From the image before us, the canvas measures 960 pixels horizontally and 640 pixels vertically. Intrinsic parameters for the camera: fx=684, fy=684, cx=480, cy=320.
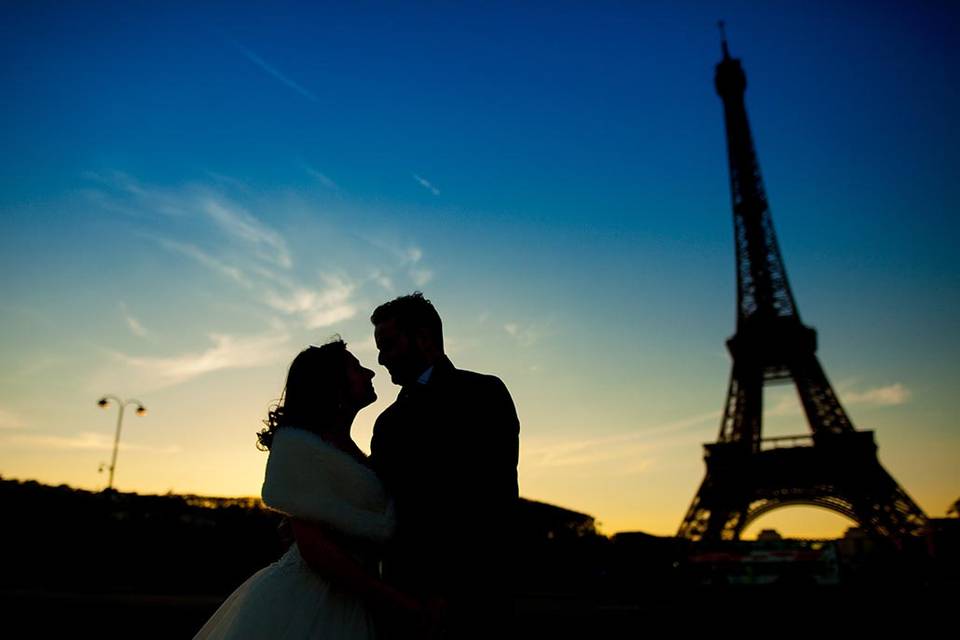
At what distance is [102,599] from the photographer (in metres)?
12.6

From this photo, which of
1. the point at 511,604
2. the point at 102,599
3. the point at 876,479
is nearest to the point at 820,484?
the point at 876,479

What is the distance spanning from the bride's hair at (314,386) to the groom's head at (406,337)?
7.8 inches

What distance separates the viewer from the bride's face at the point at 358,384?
2949 millimetres

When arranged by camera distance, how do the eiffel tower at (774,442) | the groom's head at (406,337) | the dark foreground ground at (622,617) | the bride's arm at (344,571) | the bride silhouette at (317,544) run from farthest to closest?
the eiffel tower at (774,442) < the dark foreground ground at (622,617) < the groom's head at (406,337) < the bride silhouette at (317,544) < the bride's arm at (344,571)

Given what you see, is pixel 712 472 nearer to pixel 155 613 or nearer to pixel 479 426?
pixel 155 613

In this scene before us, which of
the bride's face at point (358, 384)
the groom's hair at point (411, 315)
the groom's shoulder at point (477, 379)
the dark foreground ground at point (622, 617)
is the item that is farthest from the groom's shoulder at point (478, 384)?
the dark foreground ground at point (622, 617)

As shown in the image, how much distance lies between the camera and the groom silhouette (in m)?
2.35

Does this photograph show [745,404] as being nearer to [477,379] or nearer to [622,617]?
[622,617]

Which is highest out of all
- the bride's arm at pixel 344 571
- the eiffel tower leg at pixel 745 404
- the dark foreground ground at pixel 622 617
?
the eiffel tower leg at pixel 745 404

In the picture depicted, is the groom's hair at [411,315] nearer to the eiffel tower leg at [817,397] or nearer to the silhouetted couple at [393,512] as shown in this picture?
the silhouetted couple at [393,512]

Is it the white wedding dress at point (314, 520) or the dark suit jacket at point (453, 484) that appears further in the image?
the white wedding dress at point (314, 520)

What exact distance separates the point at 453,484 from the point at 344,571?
1.61 feet

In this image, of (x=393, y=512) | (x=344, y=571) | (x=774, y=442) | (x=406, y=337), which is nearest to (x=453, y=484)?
(x=393, y=512)

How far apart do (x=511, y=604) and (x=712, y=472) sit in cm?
3613
